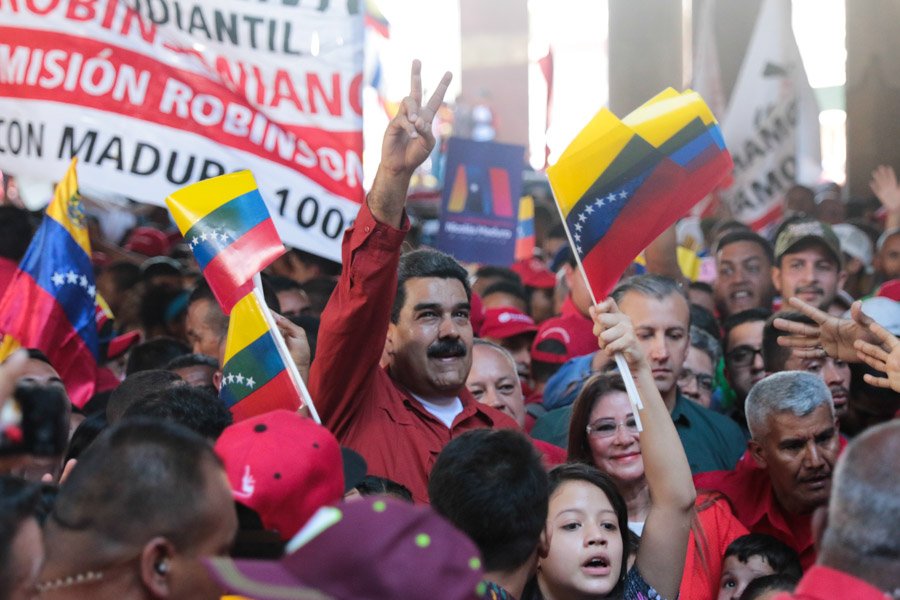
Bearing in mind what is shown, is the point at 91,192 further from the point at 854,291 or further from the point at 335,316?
the point at 335,316

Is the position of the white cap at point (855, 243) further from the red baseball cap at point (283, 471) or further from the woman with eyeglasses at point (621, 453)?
the red baseball cap at point (283, 471)

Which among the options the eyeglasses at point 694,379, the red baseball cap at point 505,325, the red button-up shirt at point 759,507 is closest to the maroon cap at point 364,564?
the red button-up shirt at point 759,507

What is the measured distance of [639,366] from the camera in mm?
3990

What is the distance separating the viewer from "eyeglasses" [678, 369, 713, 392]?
6.39 metres

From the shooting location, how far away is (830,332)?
4555 millimetres

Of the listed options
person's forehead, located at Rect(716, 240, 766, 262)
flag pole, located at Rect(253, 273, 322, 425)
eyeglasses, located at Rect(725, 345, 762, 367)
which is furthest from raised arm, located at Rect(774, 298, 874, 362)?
person's forehead, located at Rect(716, 240, 766, 262)

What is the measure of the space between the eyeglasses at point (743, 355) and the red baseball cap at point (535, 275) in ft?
11.4

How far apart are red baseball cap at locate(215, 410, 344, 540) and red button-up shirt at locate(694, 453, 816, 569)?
214 centimetres

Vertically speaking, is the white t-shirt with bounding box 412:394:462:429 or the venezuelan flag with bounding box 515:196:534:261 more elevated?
the venezuelan flag with bounding box 515:196:534:261

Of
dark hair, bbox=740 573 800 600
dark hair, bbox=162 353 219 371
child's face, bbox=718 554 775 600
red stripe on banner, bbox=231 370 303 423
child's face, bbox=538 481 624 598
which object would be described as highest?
red stripe on banner, bbox=231 370 303 423

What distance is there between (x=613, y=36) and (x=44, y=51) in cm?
1137

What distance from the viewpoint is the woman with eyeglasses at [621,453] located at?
185 inches

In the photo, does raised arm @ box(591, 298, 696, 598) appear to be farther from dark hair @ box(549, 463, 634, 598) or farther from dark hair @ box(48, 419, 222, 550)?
dark hair @ box(48, 419, 222, 550)

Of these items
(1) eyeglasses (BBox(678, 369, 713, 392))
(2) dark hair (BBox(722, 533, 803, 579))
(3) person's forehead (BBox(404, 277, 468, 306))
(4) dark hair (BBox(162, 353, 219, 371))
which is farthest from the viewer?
(1) eyeglasses (BBox(678, 369, 713, 392))
